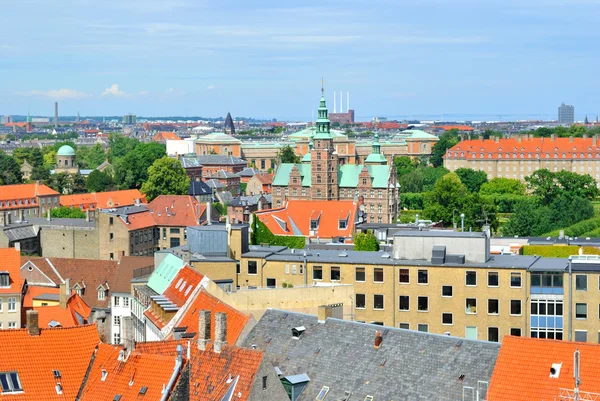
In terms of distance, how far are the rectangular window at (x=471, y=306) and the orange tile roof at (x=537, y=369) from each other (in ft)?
74.7

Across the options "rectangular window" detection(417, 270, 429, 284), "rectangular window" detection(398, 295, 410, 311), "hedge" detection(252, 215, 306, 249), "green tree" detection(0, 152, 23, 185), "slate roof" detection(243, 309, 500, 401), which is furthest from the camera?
"green tree" detection(0, 152, 23, 185)

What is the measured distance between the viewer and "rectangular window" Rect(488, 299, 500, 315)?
192 ft

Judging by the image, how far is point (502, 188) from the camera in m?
182

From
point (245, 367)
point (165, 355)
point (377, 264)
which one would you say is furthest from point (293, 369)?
point (377, 264)

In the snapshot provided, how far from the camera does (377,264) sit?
6125cm

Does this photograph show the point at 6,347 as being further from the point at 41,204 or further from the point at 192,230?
the point at 41,204

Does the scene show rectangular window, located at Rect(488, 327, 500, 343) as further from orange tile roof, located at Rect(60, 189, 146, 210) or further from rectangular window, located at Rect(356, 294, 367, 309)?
orange tile roof, located at Rect(60, 189, 146, 210)

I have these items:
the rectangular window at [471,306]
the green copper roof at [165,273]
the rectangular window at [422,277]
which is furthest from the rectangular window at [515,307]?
the green copper roof at [165,273]

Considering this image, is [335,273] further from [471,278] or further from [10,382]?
[10,382]

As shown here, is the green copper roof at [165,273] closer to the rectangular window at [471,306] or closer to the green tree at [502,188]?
the rectangular window at [471,306]

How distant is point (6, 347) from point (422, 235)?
89.1ft

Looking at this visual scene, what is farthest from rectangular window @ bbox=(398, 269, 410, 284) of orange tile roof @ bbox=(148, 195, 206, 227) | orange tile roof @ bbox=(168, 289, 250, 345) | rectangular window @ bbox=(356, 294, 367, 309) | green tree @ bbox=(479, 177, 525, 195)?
green tree @ bbox=(479, 177, 525, 195)

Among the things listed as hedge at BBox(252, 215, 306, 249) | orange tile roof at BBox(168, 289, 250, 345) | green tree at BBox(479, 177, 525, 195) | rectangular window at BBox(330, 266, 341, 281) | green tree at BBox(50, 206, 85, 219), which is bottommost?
green tree at BBox(479, 177, 525, 195)

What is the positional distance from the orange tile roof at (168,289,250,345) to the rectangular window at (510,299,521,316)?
58.0 feet
